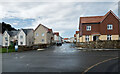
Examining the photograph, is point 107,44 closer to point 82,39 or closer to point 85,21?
point 82,39

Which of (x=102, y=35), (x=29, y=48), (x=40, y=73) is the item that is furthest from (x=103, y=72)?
(x=102, y=35)

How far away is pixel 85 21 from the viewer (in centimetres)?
3088

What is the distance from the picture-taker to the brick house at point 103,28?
92.9 ft

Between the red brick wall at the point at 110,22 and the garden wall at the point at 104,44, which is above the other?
the red brick wall at the point at 110,22

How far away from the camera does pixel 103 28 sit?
28703 mm

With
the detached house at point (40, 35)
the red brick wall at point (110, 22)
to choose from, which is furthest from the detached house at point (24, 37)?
the red brick wall at point (110, 22)

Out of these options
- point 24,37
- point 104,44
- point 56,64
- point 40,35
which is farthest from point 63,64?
point 24,37

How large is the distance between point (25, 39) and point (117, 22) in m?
38.9

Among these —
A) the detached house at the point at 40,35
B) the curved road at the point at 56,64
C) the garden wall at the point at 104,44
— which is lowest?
the curved road at the point at 56,64

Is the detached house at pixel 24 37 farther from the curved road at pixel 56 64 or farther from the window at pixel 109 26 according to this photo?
the window at pixel 109 26

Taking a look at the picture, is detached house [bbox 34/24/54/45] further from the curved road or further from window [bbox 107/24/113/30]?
the curved road

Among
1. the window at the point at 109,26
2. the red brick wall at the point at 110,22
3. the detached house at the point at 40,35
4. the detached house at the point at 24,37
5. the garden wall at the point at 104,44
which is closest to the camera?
the garden wall at the point at 104,44

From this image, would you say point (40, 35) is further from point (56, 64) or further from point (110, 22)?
point (56, 64)

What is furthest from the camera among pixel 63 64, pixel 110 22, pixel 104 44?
pixel 110 22
